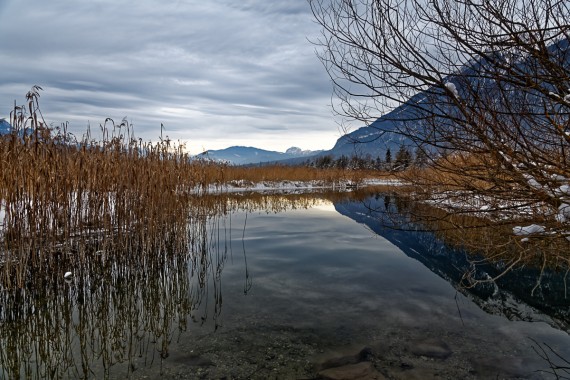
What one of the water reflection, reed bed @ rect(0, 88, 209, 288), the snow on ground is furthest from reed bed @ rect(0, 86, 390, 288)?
the snow on ground

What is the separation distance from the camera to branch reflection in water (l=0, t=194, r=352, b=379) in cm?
334

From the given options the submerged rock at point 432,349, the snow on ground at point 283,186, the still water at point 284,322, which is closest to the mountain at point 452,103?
the still water at point 284,322

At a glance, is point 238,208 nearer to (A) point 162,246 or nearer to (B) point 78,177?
(A) point 162,246

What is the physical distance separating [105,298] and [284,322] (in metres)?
2.43

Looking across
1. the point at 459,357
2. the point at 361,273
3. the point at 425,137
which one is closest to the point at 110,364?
the point at 459,357

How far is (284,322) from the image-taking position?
13.8 ft

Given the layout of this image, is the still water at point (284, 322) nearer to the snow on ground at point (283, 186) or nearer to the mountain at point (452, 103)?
the mountain at point (452, 103)

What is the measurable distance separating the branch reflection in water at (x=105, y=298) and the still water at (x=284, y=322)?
2 cm

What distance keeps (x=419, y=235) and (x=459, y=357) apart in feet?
23.5

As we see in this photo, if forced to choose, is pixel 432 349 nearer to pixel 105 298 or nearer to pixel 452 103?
pixel 452 103

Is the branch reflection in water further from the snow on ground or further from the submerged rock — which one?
the snow on ground

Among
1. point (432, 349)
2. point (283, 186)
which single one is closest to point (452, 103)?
point (432, 349)

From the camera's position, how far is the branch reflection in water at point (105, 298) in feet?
10.9

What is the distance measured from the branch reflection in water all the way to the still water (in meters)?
0.02
